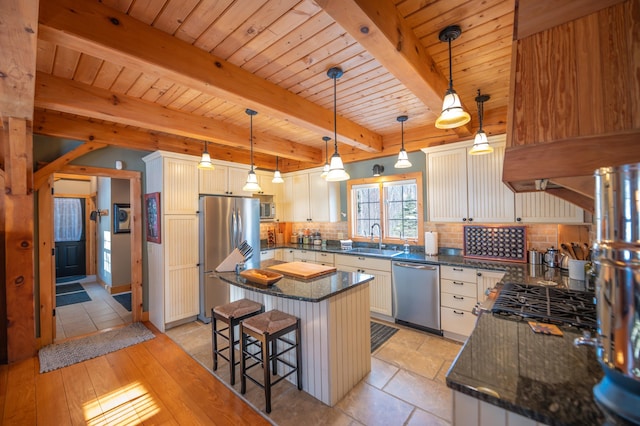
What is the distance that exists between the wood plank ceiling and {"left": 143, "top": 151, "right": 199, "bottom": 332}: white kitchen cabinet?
2.18 feet

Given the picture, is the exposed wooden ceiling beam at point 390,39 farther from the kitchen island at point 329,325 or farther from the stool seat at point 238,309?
the stool seat at point 238,309

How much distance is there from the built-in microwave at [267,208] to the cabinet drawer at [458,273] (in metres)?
3.05

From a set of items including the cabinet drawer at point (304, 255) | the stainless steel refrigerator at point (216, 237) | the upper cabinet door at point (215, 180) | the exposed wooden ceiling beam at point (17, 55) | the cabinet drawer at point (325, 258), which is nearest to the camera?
the exposed wooden ceiling beam at point (17, 55)

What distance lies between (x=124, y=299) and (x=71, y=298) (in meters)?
0.97

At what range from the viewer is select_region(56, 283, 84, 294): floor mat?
5.36 m

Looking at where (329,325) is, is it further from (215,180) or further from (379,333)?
(215,180)

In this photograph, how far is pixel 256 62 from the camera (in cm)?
198

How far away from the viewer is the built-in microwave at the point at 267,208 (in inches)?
192

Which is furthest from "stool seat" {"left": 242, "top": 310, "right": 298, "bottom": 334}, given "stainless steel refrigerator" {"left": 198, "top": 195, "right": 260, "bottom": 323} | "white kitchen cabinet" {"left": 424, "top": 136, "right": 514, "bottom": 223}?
"white kitchen cabinet" {"left": 424, "top": 136, "right": 514, "bottom": 223}

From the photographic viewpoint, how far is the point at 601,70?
37.1 inches

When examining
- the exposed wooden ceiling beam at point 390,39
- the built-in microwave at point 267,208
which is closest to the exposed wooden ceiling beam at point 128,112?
the built-in microwave at point 267,208

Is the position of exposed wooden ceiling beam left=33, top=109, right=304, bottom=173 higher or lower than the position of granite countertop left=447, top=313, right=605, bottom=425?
higher

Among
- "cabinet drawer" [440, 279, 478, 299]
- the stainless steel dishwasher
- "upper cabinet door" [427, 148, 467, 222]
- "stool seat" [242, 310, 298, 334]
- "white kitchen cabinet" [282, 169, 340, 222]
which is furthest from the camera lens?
"white kitchen cabinet" [282, 169, 340, 222]

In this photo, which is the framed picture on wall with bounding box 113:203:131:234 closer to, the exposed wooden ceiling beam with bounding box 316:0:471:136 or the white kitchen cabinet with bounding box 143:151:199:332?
the white kitchen cabinet with bounding box 143:151:199:332
